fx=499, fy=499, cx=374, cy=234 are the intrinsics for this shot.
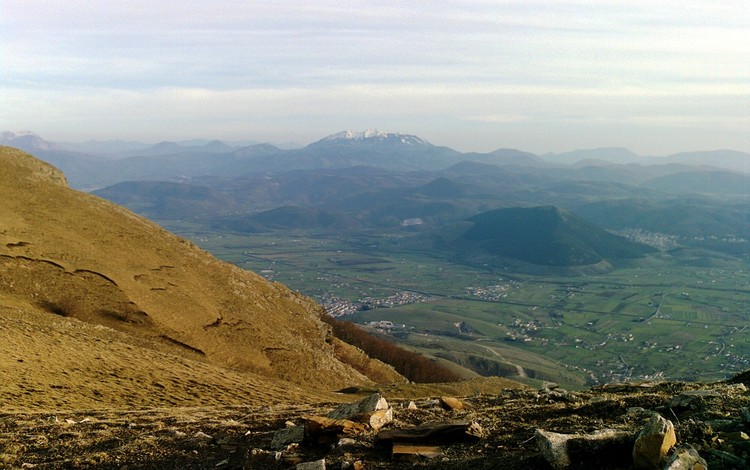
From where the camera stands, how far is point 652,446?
934cm

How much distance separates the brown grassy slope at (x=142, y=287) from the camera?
43.4 m

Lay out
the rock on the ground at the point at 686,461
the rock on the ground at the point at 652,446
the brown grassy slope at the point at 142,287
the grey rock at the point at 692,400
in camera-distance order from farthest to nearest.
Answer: the brown grassy slope at the point at 142,287, the grey rock at the point at 692,400, the rock on the ground at the point at 652,446, the rock on the ground at the point at 686,461

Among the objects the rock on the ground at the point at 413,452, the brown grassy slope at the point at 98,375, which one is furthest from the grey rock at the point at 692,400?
the brown grassy slope at the point at 98,375

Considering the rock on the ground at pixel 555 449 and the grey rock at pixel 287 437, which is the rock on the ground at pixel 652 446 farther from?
the grey rock at pixel 287 437

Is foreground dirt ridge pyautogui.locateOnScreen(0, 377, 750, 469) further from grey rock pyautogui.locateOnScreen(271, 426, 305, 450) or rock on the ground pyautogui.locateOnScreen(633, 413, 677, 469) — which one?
rock on the ground pyautogui.locateOnScreen(633, 413, 677, 469)

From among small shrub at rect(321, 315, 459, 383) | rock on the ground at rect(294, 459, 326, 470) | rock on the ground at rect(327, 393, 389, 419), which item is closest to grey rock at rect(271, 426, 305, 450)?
rock on the ground at rect(327, 393, 389, 419)

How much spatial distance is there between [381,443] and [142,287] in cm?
4346

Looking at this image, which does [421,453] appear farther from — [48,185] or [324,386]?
[48,185]

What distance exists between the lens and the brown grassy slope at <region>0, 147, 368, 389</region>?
4338cm

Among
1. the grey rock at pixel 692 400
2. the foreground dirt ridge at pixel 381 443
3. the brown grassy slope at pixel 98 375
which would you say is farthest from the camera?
the brown grassy slope at pixel 98 375

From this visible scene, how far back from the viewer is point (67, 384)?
2611 centimetres

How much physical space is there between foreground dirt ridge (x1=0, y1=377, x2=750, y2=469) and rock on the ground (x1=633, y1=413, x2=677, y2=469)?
27cm

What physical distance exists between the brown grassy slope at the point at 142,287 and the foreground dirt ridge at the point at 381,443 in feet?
76.9

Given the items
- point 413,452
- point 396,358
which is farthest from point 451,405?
point 396,358
